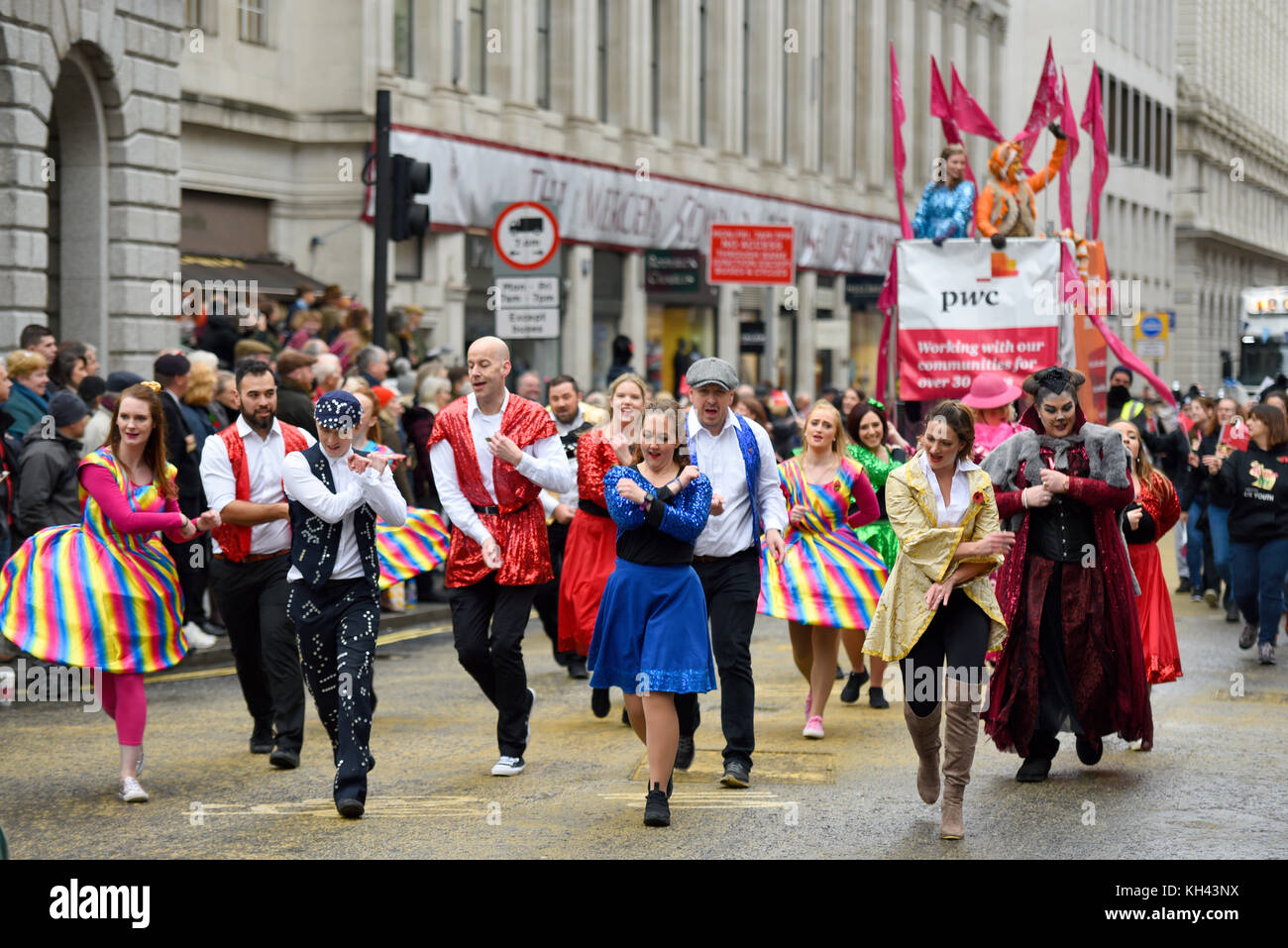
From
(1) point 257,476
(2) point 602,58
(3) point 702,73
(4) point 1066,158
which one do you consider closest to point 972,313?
(4) point 1066,158

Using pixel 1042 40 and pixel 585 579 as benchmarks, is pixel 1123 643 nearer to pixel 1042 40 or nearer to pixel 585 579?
pixel 585 579

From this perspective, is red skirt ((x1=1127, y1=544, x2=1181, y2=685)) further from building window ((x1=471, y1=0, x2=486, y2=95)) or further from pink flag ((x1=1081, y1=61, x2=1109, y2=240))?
building window ((x1=471, y1=0, x2=486, y2=95))

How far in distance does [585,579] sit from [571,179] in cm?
2313

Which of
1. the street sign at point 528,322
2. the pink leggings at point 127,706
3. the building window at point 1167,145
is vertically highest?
the building window at point 1167,145

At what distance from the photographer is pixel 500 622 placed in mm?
8945

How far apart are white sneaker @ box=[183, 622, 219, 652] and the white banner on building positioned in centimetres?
1240

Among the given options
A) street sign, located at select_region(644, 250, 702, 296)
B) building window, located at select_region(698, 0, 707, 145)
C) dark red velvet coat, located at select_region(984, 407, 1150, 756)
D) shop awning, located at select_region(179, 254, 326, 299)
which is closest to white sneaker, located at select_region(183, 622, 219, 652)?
dark red velvet coat, located at select_region(984, 407, 1150, 756)

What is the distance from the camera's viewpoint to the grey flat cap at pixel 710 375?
8602 mm

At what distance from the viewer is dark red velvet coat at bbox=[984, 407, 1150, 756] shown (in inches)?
347

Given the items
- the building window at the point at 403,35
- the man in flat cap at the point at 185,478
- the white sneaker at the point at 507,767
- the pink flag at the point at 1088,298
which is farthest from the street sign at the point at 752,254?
the white sneaker at the point at 507,767

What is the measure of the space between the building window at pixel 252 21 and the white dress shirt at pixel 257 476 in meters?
16.9

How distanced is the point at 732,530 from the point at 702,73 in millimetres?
32369

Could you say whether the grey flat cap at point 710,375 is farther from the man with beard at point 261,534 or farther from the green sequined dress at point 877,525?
the green sequined dress at point 877,525

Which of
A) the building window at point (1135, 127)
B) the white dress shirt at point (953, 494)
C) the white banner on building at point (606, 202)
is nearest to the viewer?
the white dress shirt at point (953, 494)
